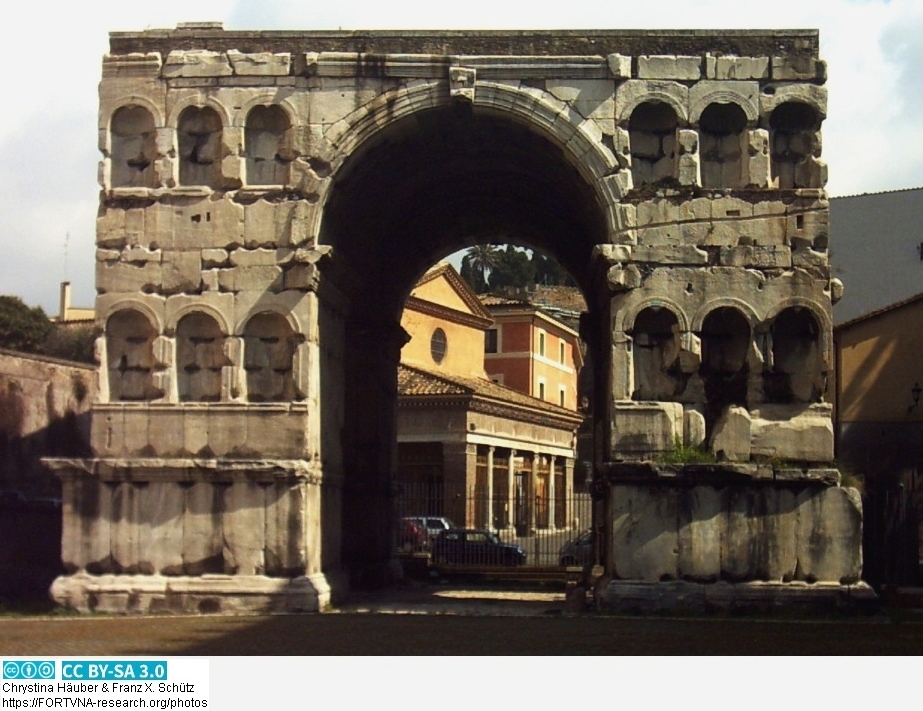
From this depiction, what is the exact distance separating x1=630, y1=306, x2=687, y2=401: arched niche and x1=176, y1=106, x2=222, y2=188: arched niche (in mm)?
5878

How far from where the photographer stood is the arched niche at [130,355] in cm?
1930

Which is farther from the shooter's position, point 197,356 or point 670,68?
point 197,356

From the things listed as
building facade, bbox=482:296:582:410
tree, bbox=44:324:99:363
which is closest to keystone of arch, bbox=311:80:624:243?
tree, bbox=44:324:99:363

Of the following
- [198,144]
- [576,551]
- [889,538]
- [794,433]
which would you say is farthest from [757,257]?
[576,551]

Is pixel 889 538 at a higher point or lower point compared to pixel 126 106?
lower

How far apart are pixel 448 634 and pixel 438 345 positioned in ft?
118

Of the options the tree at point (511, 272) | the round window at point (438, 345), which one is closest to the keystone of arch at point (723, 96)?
the round window at point (438, 345)

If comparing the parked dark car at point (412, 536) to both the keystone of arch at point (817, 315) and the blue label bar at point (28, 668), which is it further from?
the blue label bar at point (28, 668)

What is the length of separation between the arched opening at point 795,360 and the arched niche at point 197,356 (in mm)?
7015

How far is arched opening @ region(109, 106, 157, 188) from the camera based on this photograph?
1962 centimetres

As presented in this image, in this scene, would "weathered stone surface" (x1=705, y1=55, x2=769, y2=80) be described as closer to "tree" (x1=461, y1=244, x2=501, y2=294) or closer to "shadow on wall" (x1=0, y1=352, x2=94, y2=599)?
"shadow on wall" (x1=0, y1=352, x2=94, y2=599)

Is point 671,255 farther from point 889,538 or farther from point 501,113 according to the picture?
point 889,538

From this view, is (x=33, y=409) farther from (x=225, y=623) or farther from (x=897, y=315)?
(x=897, y=315)

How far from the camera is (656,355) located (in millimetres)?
19109
